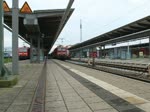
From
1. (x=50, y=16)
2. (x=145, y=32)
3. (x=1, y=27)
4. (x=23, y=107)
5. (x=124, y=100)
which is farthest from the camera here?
(x=50, y=16)

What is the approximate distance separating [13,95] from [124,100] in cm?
420

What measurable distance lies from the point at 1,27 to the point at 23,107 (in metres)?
6.98

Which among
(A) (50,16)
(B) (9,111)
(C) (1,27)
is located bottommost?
(B) (9,111)

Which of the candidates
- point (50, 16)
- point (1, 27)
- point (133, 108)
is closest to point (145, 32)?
point (50, 16)

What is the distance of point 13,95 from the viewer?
489 inches

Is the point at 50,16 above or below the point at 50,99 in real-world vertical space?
above

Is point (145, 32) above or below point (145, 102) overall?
above

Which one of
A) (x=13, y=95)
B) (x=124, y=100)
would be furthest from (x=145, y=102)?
(x=13, y=95)

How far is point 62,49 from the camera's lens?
8200 cm

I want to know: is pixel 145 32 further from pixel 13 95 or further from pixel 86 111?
pixel 86 111

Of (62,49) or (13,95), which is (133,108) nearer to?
(13,95)

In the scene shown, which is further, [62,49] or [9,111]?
[62,49]

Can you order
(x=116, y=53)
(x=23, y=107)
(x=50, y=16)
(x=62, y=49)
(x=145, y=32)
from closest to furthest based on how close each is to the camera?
(x=23, y=107)
(x=145, y=32)
(x=50, y=16)
(x=116, y=53)
(x=62, y=49)

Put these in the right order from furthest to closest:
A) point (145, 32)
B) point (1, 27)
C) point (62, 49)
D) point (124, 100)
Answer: point (62, 49)
point (145, 32)
point (1, 27)
point (124, 100)
